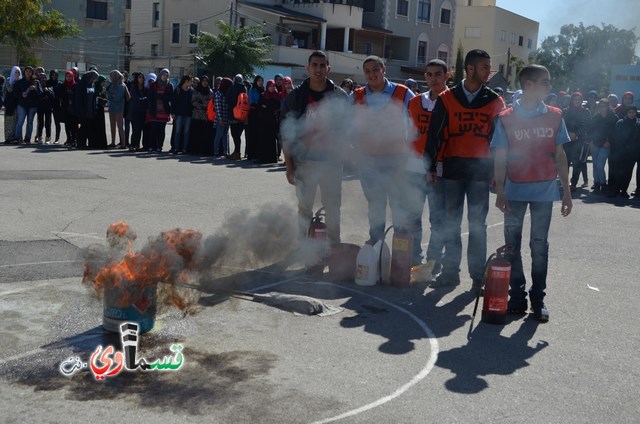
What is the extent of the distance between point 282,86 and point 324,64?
10.6 metres

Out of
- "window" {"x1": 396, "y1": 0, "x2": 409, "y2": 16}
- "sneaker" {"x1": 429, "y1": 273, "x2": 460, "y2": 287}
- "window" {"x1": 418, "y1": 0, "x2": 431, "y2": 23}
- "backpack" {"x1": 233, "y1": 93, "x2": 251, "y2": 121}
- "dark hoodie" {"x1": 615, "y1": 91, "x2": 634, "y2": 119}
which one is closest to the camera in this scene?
"sneaker" {"x1": 429, "y1": 273, "x2": 460, "y2": 287}

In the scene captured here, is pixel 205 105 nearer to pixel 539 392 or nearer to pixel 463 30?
pixel 539 392

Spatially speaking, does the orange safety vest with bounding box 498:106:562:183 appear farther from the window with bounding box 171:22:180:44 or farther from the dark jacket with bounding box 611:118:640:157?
the window with bounding box 171:22:180:44

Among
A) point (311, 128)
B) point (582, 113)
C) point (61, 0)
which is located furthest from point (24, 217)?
point (61, 0)

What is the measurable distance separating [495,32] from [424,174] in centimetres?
6245

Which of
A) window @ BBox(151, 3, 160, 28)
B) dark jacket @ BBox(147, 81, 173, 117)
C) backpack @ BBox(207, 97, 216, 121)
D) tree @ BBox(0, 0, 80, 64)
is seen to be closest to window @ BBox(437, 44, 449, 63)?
window @ BBox(151, 3, 160, 28)

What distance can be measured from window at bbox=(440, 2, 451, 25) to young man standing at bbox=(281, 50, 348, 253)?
198 feet

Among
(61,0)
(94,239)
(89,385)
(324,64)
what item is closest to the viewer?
(89,385)

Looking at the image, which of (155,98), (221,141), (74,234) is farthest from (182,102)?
(74,234)

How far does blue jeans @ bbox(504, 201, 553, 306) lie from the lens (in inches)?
267

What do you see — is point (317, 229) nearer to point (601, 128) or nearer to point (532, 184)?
point (532, 184)

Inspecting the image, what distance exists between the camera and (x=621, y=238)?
433 inches

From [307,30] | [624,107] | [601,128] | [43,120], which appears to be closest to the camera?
[624,107]

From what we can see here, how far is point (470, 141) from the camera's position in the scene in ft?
24.1
